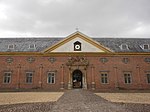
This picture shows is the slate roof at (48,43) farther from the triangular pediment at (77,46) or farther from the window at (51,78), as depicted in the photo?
the window at (51,78)

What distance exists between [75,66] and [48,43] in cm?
713

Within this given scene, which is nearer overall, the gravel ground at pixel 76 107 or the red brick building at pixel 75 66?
the gravel ground at pixel 76 107

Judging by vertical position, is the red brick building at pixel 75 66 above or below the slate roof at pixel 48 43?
below

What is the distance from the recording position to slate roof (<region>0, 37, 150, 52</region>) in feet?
94.1

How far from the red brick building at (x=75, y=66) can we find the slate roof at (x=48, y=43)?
0.56m

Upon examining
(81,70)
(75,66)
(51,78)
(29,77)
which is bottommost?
(51,78)

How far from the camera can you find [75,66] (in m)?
27.0

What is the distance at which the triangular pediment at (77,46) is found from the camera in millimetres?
27589

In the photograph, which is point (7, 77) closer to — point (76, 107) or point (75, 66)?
point (75, 66)

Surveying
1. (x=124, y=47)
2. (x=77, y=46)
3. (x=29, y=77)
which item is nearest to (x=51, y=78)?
(x=29, y=77)

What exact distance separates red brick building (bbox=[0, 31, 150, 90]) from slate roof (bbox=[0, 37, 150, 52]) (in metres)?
0.56

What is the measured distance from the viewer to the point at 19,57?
27453mm

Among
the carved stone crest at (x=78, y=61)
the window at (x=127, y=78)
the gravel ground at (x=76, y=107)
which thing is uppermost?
the carved stone crest at (x=78, y=61)

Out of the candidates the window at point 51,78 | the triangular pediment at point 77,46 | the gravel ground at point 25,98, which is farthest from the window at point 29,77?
the gravel ground at point 25,98
